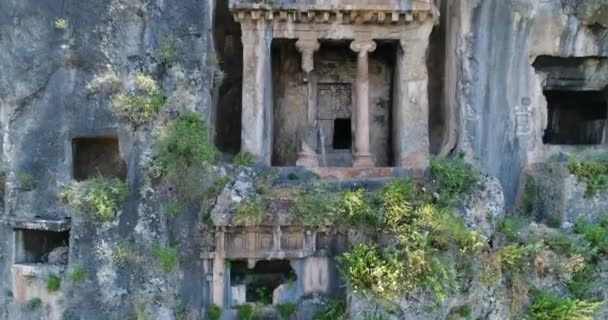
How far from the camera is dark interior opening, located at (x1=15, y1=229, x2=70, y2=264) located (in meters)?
13.0

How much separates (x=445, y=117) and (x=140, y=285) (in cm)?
811

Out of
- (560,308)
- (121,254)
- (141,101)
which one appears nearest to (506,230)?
(560,308)

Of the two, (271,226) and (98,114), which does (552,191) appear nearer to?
(271,226)

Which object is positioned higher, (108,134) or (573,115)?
(573,115)

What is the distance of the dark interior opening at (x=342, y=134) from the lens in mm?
16844

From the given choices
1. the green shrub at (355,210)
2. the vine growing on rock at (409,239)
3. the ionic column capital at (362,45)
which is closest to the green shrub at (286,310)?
the vine growing on rock at (409,239)

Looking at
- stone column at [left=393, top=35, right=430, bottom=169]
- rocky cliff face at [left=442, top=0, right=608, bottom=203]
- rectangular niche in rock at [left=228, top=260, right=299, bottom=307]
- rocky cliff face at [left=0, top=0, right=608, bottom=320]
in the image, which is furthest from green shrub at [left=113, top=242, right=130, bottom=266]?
rocky cliff face at [left=442, top=0, right=608, bottom=203]

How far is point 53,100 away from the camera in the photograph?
42.0ft

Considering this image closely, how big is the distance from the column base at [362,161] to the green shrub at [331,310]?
138 inches

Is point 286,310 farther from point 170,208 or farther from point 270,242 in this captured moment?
point 170,208

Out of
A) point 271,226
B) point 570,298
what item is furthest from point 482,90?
point 271,226

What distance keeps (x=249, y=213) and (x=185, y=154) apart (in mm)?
1614

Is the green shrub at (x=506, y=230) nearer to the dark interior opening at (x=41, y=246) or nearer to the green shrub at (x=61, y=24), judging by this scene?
the dark interior opening at (x=41, y=246)

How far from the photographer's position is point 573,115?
58.4 ft
